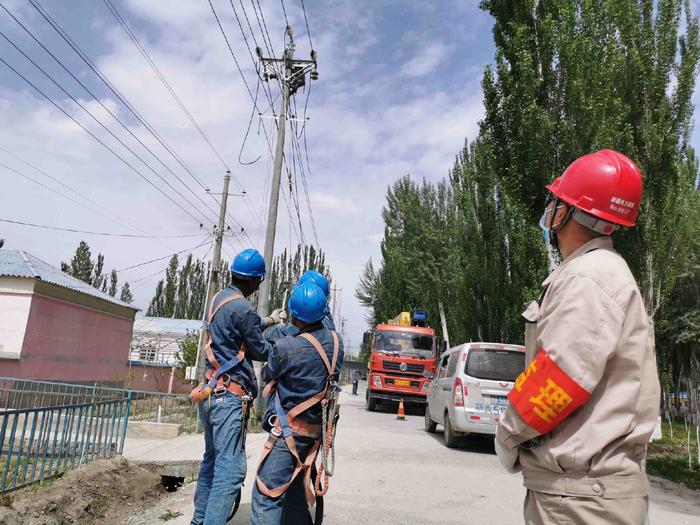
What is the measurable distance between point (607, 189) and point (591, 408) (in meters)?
0.80

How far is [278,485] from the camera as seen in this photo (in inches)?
124

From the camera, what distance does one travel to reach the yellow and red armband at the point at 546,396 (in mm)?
1576

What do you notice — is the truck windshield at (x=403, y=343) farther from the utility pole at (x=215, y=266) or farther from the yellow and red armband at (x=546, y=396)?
the yellow and red armband at (x=546, y=396)

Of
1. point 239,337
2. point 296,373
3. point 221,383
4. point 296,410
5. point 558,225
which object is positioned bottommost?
point 296,410

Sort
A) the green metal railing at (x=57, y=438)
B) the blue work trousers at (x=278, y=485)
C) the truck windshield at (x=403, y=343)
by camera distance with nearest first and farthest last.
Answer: the blue work trousers at (x=278, y=485)
the green metal railing at (x=57, y=438)
the truck windshield at (x=403, y=343)

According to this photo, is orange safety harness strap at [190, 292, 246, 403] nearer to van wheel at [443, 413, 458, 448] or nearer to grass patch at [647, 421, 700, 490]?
van wheel at [443, 413, 458, 448]

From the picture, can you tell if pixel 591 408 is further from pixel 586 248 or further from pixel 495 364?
pixel 495 364

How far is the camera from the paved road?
4.91m

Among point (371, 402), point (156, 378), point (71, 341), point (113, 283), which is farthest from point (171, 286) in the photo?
point (371, 402)

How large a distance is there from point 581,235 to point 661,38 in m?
14.5

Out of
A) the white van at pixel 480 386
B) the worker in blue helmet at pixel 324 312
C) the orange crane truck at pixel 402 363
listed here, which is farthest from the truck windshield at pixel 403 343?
the worker in blue helmet at pixel 324 312

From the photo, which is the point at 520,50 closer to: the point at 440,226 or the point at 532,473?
the point at 532,473

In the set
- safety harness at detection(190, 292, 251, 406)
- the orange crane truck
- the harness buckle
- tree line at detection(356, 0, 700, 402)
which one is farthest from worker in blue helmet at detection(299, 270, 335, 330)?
the orange crane truck

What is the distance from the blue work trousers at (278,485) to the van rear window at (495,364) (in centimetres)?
600
